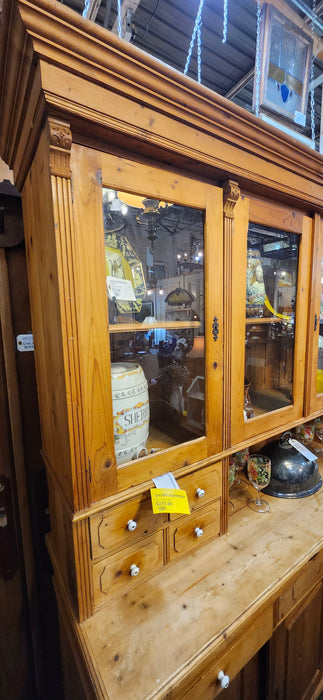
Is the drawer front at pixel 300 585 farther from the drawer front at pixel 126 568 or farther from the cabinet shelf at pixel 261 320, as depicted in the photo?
the cabinet shelf at pixel 261 320

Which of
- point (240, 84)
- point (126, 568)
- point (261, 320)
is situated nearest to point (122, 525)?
point (126, 568)

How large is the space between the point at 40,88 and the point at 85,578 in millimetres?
1010

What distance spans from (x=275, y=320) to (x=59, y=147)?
0.92 metres

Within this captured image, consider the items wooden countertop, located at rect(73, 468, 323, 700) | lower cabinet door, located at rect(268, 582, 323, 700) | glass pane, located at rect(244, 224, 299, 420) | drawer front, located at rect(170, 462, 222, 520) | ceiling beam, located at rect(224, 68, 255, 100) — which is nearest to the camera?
wooden countertop, located at rect(73, 468, 323, 700)

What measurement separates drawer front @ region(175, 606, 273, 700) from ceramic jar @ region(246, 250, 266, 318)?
0.91m

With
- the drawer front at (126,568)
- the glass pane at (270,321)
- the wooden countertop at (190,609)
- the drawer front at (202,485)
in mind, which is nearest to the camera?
the wooden countertop at (190,609)

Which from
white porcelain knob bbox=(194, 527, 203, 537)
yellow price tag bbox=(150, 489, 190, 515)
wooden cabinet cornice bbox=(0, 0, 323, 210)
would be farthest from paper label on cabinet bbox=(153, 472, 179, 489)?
wooden cabinet cornice bbox=(0, 0, 323, 210)

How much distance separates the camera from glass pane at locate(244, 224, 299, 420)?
3.44ft

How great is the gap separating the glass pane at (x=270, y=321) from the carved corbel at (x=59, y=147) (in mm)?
671

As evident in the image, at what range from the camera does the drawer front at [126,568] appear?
707 millimetres

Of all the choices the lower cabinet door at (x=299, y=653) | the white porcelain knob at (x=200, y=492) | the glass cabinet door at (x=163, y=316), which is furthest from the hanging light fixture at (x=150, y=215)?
the lower cabinet door at (x=299, y=653)

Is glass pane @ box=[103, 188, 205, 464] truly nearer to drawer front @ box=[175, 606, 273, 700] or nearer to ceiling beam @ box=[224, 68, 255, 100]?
drawer front @ box=[175, 606, 273, 700]

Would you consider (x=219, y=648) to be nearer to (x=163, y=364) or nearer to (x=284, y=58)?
(x=163, y=364)

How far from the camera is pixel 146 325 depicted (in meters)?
0.81
